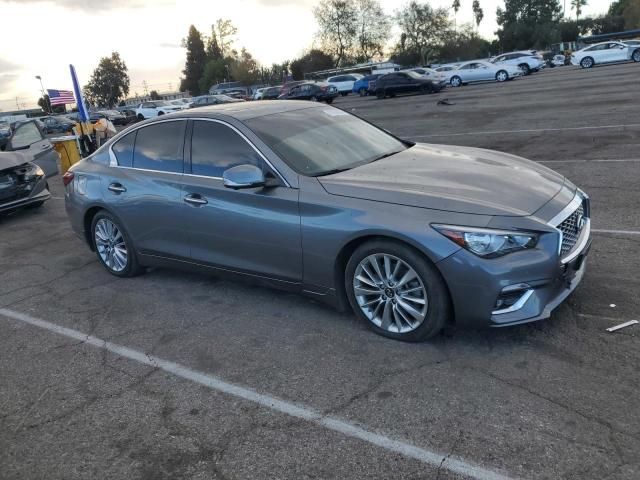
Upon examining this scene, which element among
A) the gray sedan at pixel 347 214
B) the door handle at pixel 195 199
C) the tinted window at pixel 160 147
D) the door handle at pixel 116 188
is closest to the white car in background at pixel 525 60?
the gray sedan at pixel 347 214

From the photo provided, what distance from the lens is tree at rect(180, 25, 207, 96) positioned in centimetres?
11288

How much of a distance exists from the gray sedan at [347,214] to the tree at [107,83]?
115m

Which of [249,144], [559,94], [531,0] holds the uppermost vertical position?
A: [531,0]

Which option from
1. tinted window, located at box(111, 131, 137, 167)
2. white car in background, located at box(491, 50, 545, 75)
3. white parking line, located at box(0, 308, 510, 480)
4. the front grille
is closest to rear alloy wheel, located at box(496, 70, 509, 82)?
white car in background, located at box(491, 50, 545, 75)

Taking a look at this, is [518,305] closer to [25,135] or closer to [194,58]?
[25,135]

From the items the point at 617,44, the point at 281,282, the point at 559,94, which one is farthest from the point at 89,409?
the point at 617,44

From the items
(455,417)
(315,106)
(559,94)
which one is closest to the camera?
(455,417)

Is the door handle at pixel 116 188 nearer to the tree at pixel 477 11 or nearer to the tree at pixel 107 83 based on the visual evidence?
the tree at pixel 107 83

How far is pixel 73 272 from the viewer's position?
6.58 meters

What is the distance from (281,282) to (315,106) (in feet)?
6.26

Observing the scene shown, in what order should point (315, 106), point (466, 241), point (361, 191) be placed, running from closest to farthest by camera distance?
1. point (466, 241)
2. point (361, 191)
3. point (315, 106)

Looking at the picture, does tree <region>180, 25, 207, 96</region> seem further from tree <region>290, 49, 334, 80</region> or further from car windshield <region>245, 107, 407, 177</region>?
car windshield <region>245, 107, 407, 177</region>

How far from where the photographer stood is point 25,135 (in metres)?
11.9

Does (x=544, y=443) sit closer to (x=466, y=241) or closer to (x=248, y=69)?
(x=466, y=241)
